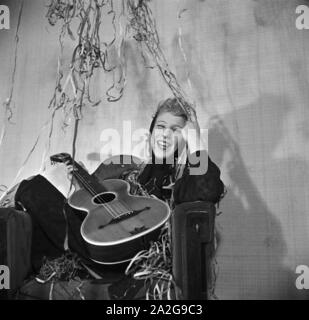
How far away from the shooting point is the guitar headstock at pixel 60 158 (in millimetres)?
2035

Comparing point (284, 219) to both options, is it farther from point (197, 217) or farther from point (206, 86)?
point (206, 86)

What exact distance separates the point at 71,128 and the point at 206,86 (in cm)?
66

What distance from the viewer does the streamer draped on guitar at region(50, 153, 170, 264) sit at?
6.03 feet

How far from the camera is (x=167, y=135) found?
1987 mm

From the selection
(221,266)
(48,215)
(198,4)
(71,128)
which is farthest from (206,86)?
(48,215)

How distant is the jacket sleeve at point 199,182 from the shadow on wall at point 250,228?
44mm
